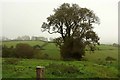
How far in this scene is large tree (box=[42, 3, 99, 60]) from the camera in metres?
38.4

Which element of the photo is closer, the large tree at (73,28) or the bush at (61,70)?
the bush at (61,70)

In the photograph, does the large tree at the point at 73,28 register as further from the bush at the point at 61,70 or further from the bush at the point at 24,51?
the bush at the point at 61,70

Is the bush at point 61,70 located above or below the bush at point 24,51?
below

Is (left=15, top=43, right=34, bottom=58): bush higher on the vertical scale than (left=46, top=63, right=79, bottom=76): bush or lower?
higher

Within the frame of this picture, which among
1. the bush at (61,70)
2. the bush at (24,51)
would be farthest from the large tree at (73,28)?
the bush at (61,70)

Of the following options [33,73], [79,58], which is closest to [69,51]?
[79,58]

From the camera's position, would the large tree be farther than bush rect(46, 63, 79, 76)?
Yes

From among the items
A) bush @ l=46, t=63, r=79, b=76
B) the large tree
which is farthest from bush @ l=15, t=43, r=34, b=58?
bush @ l=46, t=63, r=79, b=76

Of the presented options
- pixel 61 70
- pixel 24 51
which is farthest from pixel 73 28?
pixel 61 70

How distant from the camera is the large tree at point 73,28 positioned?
3838cm

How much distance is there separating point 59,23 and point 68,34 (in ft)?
7.43

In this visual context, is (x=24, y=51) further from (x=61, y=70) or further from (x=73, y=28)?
(x=61, y=70)

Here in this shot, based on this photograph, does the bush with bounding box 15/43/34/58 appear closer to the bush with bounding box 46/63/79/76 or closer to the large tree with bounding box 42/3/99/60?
the large tree with bounding box 42/3/99/60

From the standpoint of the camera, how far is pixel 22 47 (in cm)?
3691
